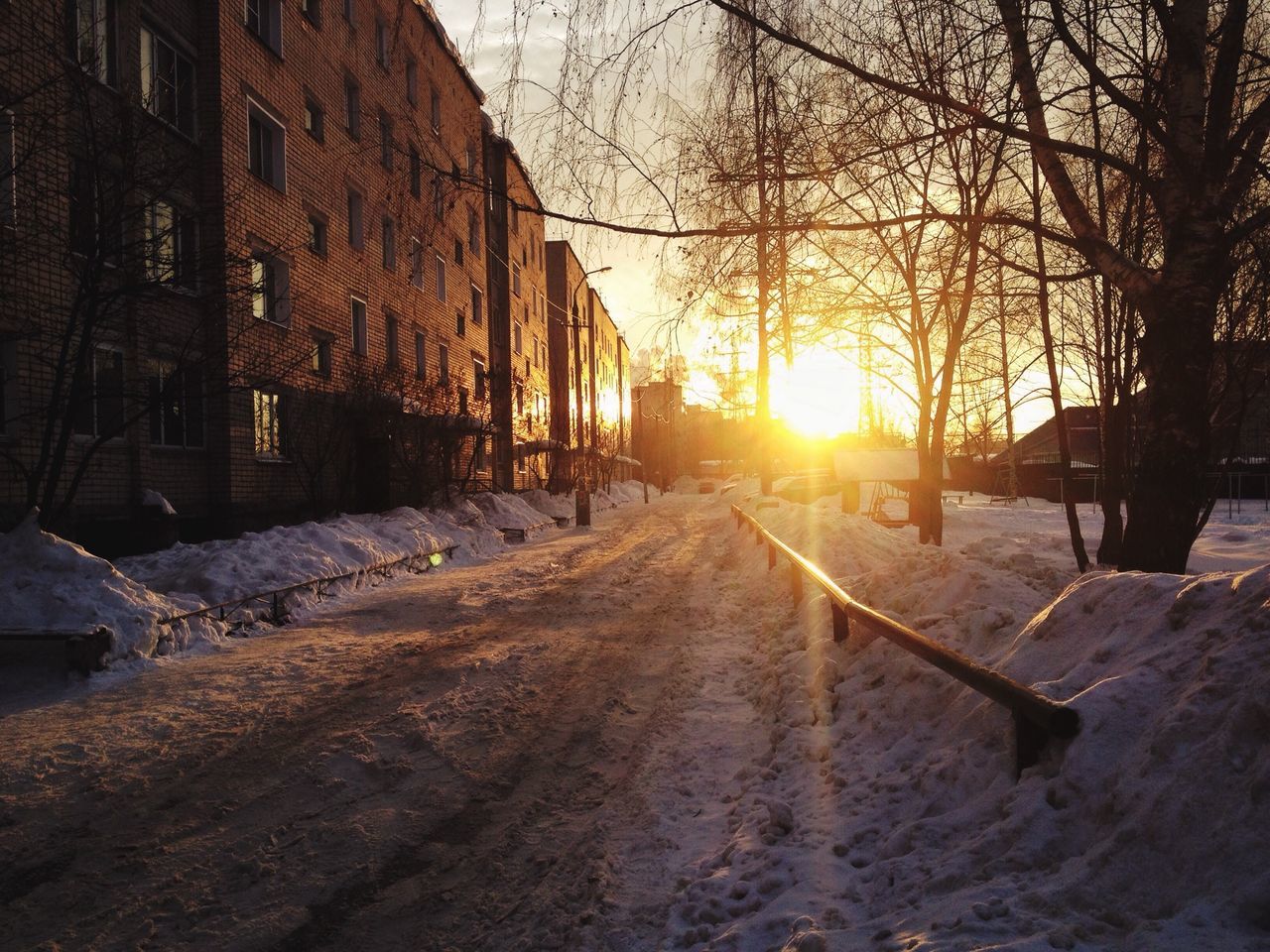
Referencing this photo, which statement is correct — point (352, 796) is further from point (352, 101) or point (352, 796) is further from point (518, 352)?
point (518, 352)

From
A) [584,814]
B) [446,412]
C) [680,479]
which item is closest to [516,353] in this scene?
[446,412]

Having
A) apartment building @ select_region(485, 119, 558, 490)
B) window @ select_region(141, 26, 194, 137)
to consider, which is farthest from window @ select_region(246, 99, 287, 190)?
apartment building @ select_region(485, 119, 558, 490)

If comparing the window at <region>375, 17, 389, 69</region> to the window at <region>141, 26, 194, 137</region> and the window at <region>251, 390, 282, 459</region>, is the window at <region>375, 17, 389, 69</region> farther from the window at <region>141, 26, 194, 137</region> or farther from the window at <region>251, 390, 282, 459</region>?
the window at <region>251, 390, 282, 459</region>

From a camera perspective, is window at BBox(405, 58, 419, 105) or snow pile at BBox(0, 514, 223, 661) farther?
window at BBox(405, 58, 419, 105)

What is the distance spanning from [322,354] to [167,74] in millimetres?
6552

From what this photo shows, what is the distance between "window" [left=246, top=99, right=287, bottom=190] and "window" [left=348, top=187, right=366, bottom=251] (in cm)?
362

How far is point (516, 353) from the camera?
38594mm

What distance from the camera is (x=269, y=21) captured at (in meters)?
18.0

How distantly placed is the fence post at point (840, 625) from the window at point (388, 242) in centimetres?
2022

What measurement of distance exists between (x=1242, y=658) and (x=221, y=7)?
62.2 ft

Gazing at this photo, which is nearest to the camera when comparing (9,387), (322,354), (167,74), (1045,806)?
(1045,806)

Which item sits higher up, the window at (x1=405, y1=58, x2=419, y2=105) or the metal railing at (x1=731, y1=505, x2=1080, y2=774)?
the window at (x1=405, y1=58, x2=419, y2=105)

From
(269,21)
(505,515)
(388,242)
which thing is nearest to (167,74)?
(269,21)

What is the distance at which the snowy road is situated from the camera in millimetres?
3037
